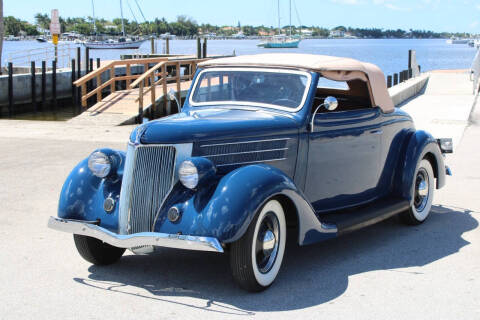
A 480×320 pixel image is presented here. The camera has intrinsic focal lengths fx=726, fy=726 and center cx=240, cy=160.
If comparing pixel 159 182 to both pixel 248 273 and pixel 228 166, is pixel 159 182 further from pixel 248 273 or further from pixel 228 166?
pixel 248 273

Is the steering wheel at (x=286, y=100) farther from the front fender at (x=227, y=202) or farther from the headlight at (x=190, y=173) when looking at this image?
the headlight at (x=190, y=173)

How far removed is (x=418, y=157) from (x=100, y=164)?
10.8ft

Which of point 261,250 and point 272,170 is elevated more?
point 272,170

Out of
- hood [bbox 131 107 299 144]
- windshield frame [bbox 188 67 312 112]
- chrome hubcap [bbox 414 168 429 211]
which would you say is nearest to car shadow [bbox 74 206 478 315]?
chrome hubcap [bbox 414 168 429 211]

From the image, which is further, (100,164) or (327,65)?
(327,65)

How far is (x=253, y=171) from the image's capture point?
208 inches

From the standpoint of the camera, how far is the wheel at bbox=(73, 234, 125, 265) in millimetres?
5852

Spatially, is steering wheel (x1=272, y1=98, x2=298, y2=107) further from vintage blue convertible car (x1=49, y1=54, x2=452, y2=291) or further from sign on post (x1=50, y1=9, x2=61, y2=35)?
sign on post (x1=50, y1=9, x2=61, y2=35)

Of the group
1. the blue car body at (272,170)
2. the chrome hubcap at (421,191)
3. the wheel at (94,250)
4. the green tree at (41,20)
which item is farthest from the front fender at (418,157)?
the green tree at (41,20)

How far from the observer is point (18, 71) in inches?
1351

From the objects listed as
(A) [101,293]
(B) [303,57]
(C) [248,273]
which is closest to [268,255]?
(C) [248,273]

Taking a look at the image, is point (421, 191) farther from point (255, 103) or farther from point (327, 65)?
point (255, 103)

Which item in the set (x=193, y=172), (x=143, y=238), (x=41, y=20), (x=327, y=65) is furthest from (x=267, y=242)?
(x=41, y=20)

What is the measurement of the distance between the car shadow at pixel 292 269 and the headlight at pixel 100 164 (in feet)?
2.67
